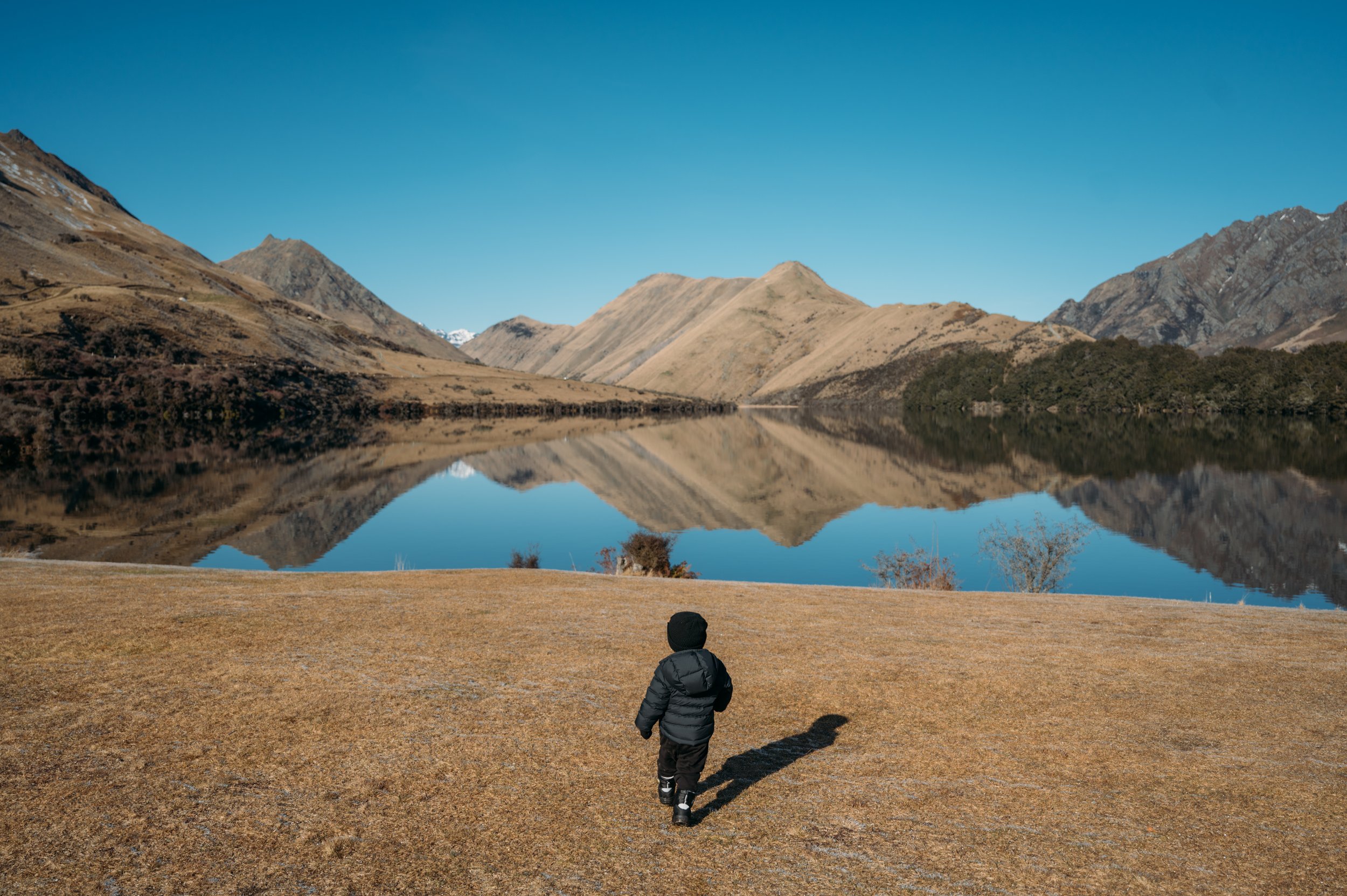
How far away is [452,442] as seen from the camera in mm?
90938

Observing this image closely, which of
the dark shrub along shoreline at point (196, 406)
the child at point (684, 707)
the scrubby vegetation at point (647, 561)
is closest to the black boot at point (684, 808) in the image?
the child at point (684, 707)

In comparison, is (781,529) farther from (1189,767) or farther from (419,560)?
(1189,767)

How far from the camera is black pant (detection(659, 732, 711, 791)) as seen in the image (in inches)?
292

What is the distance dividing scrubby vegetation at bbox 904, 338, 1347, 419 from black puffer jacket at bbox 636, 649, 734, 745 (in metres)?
133

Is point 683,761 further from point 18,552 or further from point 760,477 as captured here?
point 760,477

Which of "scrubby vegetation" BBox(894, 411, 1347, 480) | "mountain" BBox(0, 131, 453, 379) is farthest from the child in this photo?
"mountain" BBox(0, 131, 453, 379)

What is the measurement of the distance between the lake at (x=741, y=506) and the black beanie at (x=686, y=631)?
62.7 ft

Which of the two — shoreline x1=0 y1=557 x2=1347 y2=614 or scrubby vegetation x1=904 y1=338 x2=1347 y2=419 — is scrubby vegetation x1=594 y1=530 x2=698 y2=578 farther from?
scrubby vegetation x1=904 y1=338 x2=1347 y2=419

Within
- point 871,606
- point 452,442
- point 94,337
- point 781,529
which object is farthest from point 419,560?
point 94,337

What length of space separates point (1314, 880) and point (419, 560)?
93.5ft

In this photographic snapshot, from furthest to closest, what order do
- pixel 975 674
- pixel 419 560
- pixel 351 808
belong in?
pixel 419 560, pixel 975 674, pixel 351 808

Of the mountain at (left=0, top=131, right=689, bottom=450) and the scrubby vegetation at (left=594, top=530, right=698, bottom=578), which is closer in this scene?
the scrubby vegetation at (left=594, top=530, right=698, bottom=578)

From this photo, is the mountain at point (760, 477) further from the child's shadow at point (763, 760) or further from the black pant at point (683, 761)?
the black pant at point (683, 761)

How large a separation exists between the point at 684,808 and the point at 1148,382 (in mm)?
152872
